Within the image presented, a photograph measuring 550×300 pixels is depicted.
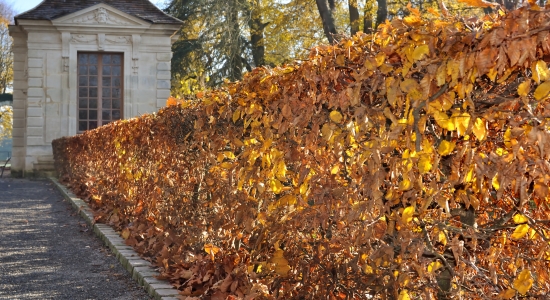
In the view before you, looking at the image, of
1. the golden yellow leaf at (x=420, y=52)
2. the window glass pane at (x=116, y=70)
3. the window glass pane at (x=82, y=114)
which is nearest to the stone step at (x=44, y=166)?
the window glass pane at (x=82, y=114)

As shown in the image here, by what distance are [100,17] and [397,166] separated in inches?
842

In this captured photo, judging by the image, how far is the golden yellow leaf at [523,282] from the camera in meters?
2.10

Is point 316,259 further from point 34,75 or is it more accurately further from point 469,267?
point 34,75

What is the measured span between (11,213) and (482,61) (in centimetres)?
1012

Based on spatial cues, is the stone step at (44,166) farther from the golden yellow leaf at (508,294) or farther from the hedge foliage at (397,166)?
the golden yellow leaf at (508,294)

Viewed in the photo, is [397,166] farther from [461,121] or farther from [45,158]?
[45,158]

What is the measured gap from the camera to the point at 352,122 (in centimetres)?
257

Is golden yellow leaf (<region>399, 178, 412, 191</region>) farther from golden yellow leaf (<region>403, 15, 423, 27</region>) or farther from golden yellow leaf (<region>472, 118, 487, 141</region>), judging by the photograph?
golden yellow leaf (<region>403, 15, 423, 27</region>)

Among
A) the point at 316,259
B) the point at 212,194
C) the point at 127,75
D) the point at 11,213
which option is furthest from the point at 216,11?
the point at 316,259

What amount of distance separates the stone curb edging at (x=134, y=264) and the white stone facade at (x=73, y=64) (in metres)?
13.7

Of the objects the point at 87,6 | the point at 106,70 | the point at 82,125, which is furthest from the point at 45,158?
the point at 87,6

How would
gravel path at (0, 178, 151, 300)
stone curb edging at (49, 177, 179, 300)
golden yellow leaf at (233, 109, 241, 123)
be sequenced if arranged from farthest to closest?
1. gravel path at (0, 178, 151, 300)
2. stone curb edging at (49, 177, 179, 300)
3. golden yellow leaf at (233, 109, 241, 123)

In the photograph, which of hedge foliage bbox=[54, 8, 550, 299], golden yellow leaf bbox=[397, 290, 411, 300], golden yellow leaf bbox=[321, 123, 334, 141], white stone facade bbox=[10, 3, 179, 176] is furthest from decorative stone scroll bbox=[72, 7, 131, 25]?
golden yellow leaf bbox=[397, 290, 411, 300]

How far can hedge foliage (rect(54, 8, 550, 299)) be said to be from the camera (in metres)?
2.04
